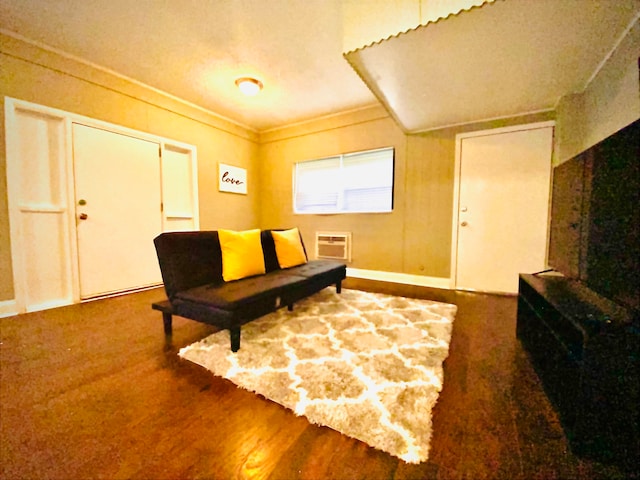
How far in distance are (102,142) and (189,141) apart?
3.56 feet

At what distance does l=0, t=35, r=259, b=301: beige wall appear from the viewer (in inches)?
90.8

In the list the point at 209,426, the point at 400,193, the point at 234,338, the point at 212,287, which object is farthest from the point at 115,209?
the point at 400,193

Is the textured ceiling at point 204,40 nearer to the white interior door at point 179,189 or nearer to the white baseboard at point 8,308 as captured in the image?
the white interior door at point 179,189

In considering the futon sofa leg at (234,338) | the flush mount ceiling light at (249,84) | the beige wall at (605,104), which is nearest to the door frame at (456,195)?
the beige wall at (605,104)

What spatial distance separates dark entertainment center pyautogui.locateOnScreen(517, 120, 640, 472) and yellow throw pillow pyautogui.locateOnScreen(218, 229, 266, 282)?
2.07m

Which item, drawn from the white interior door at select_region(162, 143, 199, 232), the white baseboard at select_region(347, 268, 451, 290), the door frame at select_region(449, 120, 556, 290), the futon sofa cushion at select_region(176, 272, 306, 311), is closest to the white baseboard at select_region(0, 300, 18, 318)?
the white interior door at select_region(162, 143, 199, 232)

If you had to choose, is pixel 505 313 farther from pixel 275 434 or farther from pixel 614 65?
pixel 275 434

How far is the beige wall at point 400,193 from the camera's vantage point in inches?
133

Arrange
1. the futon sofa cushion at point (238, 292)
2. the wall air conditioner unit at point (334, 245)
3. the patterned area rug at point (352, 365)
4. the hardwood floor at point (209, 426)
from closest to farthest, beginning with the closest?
the hardwood floor at point (209, 426) < the patterned area rug at point (352, 365) < the futon sofa cushion at point (238, 292) < the wall air conditioner unit at point (334, 245)

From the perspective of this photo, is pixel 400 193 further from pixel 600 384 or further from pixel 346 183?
pixel 600 384

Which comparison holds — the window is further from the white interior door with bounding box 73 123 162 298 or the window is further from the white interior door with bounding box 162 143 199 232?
the white interior door with bounding box 73 123 162 298

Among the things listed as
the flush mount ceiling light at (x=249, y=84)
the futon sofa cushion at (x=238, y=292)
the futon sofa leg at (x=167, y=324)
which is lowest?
the futon sofa leg at (x=167, y=324)

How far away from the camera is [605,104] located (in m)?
2.10

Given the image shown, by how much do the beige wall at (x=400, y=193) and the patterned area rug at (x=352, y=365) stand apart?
132 cm
